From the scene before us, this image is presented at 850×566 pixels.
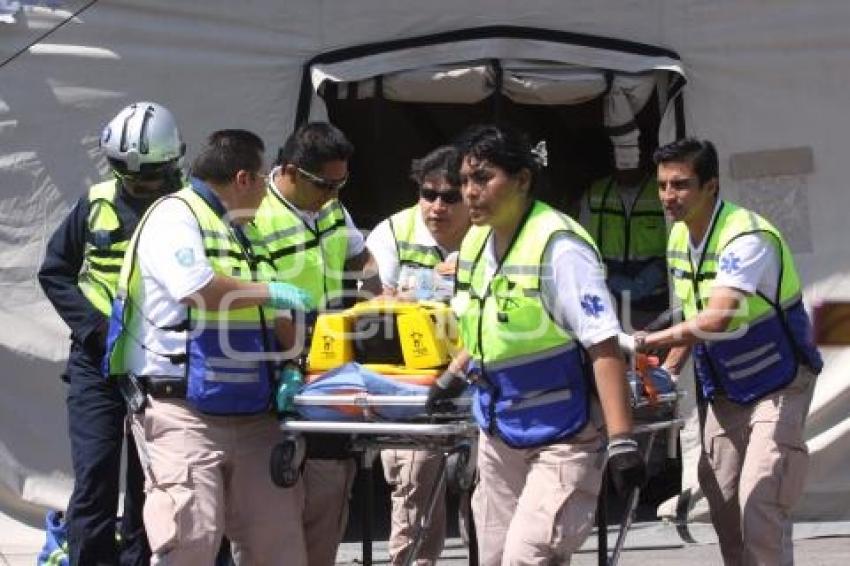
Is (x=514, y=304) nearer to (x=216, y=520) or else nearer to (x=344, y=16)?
(x=216, y=520)

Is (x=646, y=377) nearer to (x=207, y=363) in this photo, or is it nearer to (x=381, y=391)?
(x=381, y=391)

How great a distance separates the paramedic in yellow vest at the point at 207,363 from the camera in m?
6.09

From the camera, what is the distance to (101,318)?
713 cm

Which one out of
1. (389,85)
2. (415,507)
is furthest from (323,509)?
(389,85)

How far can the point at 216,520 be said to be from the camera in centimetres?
616

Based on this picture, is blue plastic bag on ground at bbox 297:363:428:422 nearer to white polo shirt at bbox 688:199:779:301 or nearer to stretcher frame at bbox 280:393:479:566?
stretcher frame at bbox 280:393:479:566

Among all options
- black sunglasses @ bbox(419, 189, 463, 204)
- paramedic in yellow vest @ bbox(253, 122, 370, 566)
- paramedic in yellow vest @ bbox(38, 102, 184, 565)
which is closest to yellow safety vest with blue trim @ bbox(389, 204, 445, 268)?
black sunglasses @ bbox(419, 189, 463, 204)

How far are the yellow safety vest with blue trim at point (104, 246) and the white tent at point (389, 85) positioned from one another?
5.08ft

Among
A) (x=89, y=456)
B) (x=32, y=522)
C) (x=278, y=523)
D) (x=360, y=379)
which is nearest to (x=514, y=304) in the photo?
(x=360, y=379)

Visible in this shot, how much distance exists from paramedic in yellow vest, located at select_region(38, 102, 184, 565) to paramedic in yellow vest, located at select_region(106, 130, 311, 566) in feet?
2.46

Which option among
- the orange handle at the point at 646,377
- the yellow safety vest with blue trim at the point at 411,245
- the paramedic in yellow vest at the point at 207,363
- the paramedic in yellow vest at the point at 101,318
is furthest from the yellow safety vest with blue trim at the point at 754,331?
the paramedic in yellow vest at the point at 101,318

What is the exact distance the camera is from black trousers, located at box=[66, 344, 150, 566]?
23.4 ft

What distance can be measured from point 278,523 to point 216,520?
0.79 feet

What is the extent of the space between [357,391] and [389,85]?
9.71ft
